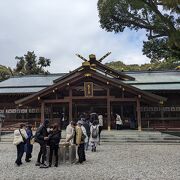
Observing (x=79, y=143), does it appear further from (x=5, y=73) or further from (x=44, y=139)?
(x=5, y=73)

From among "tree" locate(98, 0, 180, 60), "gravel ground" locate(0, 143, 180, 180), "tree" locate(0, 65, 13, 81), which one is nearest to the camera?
"gravel ground" locate(0, 143, 180, 180)

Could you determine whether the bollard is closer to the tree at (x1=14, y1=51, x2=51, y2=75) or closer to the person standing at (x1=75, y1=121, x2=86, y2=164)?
the person standing at (x1=75, y1=121, x2=86, y2=164)

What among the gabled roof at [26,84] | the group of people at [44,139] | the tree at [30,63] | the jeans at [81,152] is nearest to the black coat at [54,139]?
the group of people at [44,139]

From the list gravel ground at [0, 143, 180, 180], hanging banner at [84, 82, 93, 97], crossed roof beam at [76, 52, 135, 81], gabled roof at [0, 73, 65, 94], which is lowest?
gravel ground at [0, 143, 180, 180]

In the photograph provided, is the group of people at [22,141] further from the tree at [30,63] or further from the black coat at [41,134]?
the tree at [30,63]

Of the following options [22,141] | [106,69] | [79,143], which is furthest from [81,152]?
[106,69]

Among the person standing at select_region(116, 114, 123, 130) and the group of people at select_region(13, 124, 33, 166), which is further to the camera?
the person standing at select_region(116, 114, 123, 130)

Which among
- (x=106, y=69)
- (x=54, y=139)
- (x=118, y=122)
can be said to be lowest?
(x=54, y=139)

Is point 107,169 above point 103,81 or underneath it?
underneath

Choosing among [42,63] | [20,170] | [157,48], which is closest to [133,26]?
[157,48]

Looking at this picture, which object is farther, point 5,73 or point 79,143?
point 5,73

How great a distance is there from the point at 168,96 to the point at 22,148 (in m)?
19.0

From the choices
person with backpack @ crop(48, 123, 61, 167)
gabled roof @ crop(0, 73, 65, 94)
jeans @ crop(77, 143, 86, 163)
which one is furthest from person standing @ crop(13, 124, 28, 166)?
gabled roof @ crop(0, 73, 65, 94)

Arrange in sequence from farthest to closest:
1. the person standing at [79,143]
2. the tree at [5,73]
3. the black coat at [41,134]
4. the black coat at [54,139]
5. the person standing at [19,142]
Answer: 1. the tree at [5,73]
2. the person standing at [79,143]
3. the person standing at [19,142]
4. the black coat at [41,134]
5. the black coat at [54,139]
